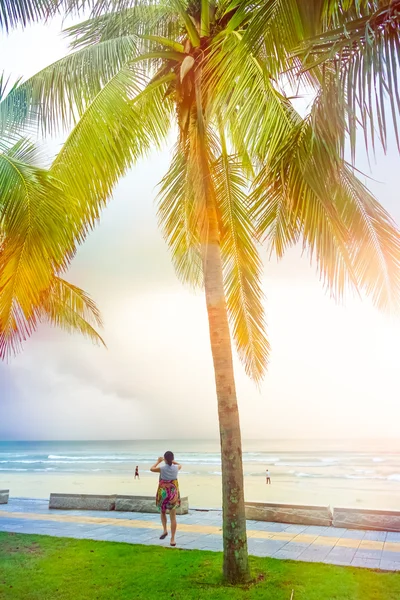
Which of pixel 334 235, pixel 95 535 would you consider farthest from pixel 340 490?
pixel 334 235

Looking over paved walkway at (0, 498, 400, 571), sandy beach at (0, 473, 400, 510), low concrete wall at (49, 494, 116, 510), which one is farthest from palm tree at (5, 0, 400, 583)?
sandy beach at (0, 473, 400, 510)

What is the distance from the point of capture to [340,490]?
2542 centimetres

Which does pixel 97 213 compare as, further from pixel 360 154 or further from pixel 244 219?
pixel 360 154

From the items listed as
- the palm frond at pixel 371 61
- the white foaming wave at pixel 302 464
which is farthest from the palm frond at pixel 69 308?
the white foaming wave at pixel 302 464

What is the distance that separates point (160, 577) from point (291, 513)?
15.0ft

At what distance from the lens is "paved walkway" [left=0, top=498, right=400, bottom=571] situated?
7.73 metres

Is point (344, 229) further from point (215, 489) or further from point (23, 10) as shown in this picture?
point (215, 489)

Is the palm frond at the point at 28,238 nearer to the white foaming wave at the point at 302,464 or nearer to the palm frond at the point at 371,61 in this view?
the palm frond at the point at 371,61

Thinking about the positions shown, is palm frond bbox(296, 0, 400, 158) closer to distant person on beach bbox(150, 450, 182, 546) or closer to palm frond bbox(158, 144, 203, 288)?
palm frond bbox(158, 144, 203, 288)

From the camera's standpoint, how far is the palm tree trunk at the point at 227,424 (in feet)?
20.8

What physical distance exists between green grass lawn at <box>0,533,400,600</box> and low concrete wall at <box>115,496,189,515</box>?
151 inches

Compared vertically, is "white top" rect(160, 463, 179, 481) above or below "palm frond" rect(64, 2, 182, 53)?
below

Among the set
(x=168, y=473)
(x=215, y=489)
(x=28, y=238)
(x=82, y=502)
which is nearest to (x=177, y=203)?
(x=28, y=238)

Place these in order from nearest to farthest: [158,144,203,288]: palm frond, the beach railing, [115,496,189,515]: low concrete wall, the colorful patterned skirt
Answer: [158,144,203,288]: palm frond
the colorful patterned skirt
[115,496,189,515]: low concrete wall
the beach railing
